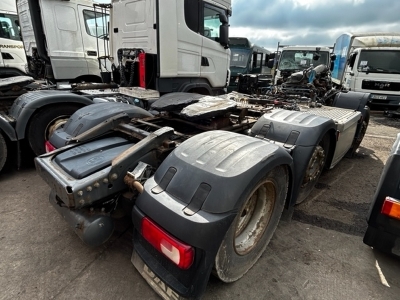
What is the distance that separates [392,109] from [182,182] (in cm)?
1087

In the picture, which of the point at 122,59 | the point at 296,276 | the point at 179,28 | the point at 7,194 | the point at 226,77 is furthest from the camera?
the point at 226,77

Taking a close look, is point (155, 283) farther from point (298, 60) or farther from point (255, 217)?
point (298, 60)

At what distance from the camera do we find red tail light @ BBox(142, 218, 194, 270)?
1327mm

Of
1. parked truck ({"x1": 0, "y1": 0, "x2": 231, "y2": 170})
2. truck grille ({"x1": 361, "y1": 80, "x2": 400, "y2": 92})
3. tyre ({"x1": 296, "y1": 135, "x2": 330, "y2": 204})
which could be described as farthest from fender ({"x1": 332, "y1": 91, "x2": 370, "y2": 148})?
truck grille ({"x1": 361, "y1": 80, "x2": 400, "y2": 92})

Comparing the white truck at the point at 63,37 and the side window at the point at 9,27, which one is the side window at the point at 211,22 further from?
the side window at the point at 9,27

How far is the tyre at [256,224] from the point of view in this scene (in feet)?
5.63

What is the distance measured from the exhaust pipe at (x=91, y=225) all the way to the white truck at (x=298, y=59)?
31.7 ft

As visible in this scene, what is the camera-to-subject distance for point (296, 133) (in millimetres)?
2330

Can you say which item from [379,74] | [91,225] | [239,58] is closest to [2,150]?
[91,225]

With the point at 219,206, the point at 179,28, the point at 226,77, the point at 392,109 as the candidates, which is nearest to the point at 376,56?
the point at 392,109

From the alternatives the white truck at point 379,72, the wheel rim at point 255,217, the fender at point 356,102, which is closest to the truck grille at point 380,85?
the white truck at point 379,72

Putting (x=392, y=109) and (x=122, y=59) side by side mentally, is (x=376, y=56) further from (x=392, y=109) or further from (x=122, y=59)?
(x=122, y=59)

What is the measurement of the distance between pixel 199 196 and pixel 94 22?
745cm

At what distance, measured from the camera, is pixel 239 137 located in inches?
70.7
